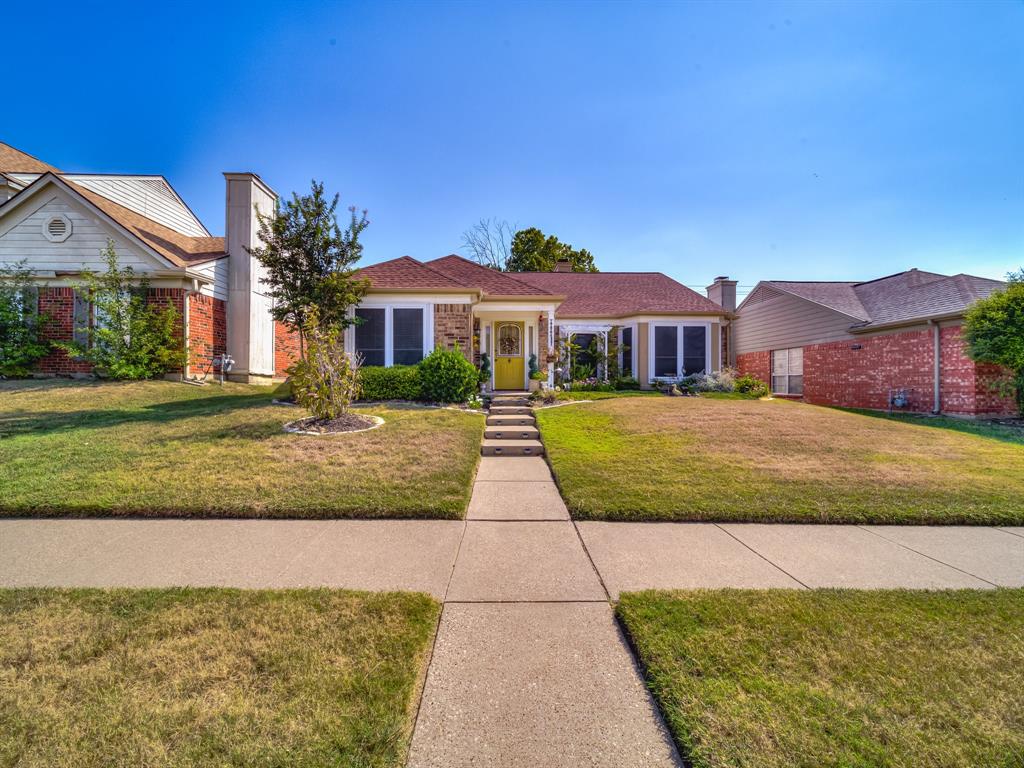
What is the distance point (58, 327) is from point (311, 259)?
8.88 meters

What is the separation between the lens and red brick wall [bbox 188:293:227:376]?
1319cm

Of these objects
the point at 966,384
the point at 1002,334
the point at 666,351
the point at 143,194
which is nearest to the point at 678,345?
the point at 666,351

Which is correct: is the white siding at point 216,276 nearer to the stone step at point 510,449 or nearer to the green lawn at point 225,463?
the green lawn at point 225,463

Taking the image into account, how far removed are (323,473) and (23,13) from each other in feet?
44.8

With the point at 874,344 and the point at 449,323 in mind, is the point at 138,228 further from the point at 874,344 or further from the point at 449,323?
the point at 874,344

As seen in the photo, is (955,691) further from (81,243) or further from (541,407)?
(81,243)

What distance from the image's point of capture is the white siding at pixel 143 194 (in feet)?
55.2

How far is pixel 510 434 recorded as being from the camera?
869 cm

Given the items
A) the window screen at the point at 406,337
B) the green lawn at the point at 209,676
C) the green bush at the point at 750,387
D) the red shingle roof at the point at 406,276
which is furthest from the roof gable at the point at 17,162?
the green bush at the point at 750,387

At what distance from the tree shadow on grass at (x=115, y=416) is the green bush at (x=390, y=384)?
7.66 feet

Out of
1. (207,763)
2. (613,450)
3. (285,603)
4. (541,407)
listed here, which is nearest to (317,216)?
(541,407)

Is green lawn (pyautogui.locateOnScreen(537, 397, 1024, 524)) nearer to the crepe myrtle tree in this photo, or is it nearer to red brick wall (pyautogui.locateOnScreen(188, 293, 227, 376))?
the crepe myrtle tree

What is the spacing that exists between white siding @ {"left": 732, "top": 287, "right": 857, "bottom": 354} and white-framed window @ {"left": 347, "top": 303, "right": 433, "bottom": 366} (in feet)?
41.4

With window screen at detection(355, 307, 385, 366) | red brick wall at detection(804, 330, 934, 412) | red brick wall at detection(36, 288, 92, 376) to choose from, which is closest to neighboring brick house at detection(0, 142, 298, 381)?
red brick wall at detection(36, 288, 92, 376)
